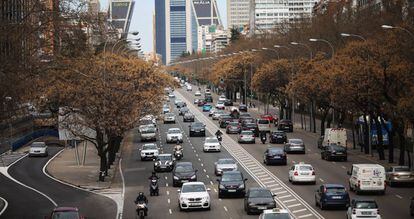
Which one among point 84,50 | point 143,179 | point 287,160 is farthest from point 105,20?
point 287,160

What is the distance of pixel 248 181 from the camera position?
49938mm

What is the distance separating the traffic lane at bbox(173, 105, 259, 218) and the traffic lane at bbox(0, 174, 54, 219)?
29.1 ft

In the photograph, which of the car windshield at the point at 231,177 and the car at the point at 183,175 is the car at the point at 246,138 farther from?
the car windshield at the point at 231,177

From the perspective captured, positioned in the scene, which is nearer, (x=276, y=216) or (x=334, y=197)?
(x=276, y=216)

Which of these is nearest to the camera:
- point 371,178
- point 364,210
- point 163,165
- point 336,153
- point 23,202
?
point 364,210

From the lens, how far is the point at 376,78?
184ft

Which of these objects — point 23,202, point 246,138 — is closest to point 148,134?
point 246,138

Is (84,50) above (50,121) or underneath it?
above

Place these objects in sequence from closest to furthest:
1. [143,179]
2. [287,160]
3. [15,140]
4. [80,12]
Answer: [80,12]
[143,179]
[287,160]
[15,140]

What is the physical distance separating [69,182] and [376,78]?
21184 mm

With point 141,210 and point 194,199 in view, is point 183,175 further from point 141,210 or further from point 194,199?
point 141,210

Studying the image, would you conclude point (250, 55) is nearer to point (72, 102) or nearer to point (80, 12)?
point (72, 102)

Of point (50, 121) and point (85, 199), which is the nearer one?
point (85, 199)

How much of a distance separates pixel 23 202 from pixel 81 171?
44.9 ft
